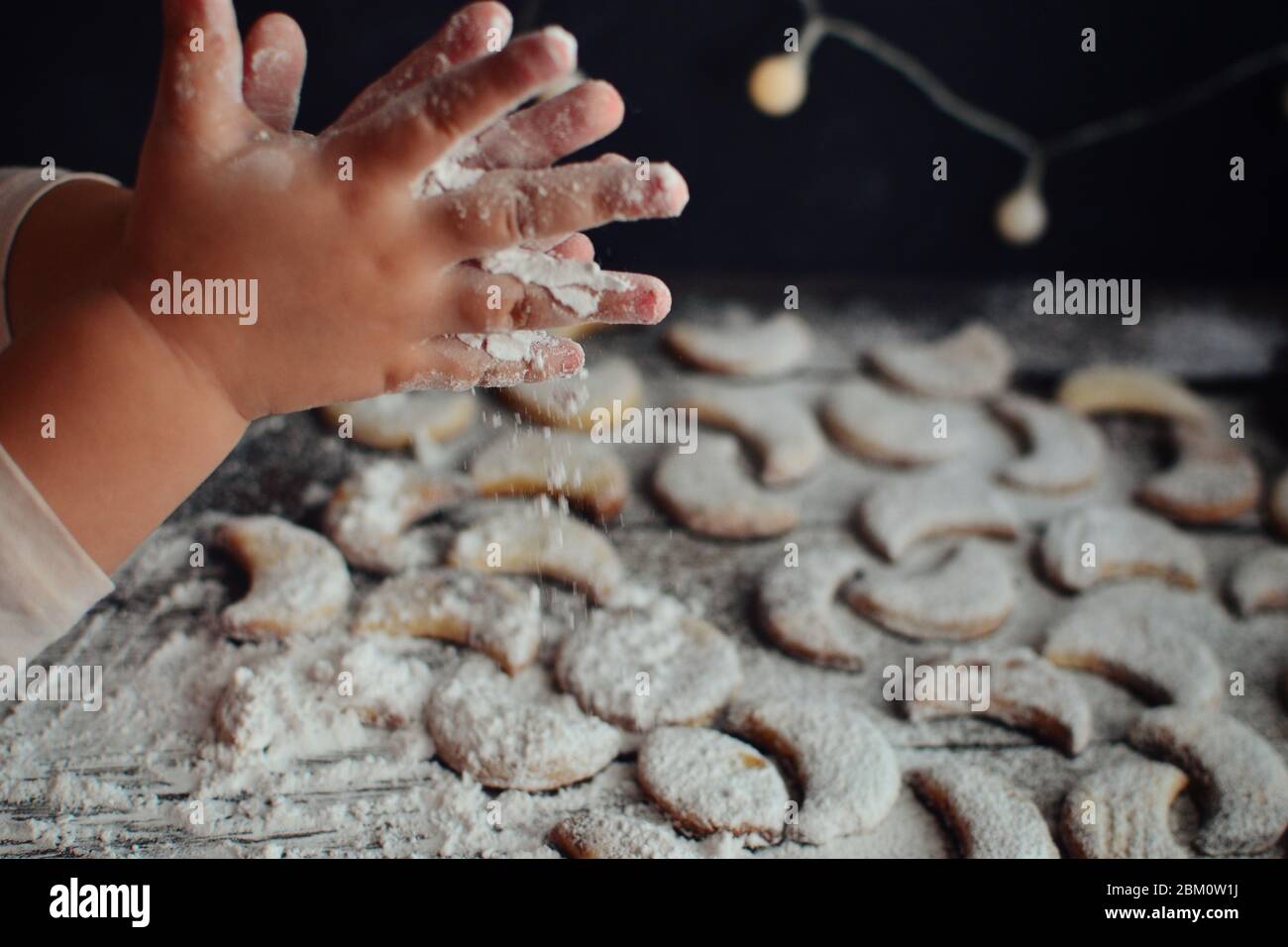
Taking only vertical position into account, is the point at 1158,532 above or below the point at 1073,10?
below

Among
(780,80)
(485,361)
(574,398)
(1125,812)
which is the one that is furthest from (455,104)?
(780,80)

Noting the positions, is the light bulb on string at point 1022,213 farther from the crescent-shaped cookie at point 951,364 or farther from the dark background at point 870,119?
the crescent-shaped cookie at point 951,364

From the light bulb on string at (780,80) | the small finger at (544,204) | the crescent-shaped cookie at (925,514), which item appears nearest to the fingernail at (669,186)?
the small finger at (544,204)

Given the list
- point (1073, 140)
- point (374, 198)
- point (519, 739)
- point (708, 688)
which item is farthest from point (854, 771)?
point (1073, 140)

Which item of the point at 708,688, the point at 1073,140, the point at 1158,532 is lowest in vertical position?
the point at 708,688
